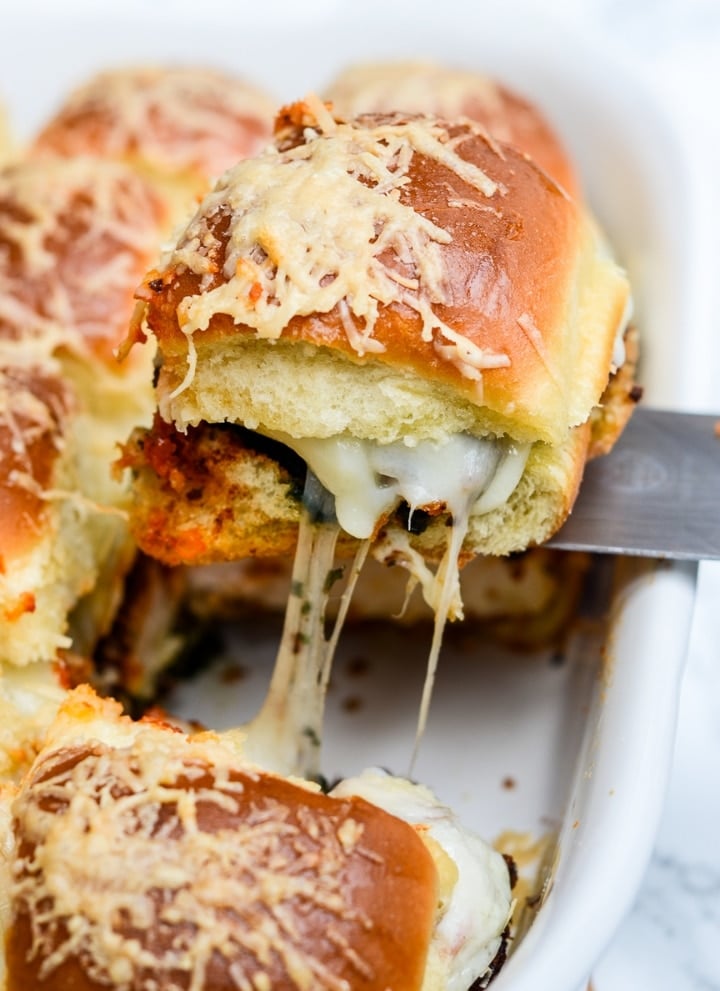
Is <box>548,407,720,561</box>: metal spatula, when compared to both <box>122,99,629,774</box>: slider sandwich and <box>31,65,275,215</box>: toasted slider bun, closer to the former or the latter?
<box>122,99,629,774</box>: slider sandwich

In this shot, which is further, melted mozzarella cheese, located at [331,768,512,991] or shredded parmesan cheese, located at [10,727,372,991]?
melted mozzarella cheese, located at [331,768,512,991]

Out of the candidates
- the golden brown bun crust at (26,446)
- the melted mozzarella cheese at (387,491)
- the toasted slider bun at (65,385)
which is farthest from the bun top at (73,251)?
the melted mozzarella cheese at (387,491)

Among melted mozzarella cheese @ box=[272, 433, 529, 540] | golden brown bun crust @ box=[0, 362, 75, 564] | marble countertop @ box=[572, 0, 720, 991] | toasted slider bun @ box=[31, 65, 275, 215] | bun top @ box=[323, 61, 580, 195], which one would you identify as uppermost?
bun top @ box=[323, 61, 580, 195]

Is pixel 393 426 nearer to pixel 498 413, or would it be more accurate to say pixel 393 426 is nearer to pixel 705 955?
pixel 498 413

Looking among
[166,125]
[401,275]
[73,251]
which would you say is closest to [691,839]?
[401,275]

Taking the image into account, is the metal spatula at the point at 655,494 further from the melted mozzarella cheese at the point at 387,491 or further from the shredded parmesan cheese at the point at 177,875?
the shredded parmesan cheese at the point at 177,875

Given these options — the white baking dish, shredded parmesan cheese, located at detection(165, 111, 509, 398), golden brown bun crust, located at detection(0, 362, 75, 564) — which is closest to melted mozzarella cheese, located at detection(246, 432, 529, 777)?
shredded parmesan cheese, located at detection(165, 111, 509, 398)
